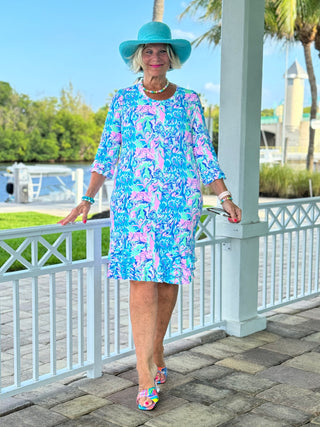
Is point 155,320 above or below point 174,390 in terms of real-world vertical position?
above

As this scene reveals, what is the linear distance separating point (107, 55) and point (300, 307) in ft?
237

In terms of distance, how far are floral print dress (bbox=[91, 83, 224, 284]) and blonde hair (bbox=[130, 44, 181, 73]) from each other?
0.30 feet

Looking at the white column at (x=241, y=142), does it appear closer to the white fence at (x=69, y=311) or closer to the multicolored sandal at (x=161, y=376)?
the white fence at (x=69, y=311)

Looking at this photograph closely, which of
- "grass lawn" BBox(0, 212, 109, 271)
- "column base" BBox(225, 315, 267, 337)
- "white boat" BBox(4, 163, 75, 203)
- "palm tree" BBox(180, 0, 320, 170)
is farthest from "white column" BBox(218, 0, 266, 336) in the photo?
"palm tree" BBox(180, 0, 320, 170)

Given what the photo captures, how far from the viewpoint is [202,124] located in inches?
99.6

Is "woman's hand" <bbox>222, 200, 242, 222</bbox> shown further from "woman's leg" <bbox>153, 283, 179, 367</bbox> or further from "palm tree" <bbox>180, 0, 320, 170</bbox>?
"palm tree" <bbox>180, 0, 320, 170</bbox>

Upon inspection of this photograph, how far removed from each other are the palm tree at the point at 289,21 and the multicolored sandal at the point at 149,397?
43.2 feet

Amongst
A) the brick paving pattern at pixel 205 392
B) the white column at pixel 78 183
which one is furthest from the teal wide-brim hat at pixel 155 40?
the white column at pixel 78 183

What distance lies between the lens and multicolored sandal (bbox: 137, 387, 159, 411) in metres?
2.44

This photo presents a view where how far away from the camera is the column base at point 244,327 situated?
11.2ft

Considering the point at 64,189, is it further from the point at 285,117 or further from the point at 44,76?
the point at 44,76

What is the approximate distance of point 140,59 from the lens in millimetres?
2447

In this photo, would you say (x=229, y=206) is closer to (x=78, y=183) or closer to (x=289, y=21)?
(x=78, y=183)

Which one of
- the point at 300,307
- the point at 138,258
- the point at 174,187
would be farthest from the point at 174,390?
the point at 300,307
